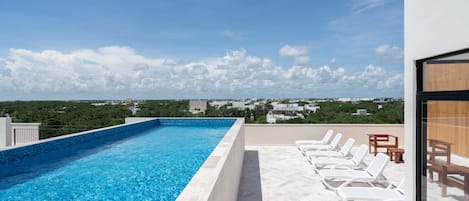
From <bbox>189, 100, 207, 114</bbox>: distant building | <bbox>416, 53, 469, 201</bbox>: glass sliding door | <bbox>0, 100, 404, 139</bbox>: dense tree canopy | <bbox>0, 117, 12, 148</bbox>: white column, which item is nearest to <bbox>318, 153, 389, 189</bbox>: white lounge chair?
<bbox>416, 53, 469, 201</bbox>: glass sliding door

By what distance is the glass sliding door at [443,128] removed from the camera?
9.00ft

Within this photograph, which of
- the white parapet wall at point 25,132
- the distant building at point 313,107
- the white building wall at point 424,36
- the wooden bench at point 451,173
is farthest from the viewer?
the distant building at point 313,107

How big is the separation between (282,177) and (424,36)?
3.88m

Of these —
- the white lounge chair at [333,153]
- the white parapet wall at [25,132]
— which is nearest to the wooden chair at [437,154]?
the white lounge chair at [333,153]

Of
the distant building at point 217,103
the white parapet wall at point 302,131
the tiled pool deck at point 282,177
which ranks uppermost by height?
the distant building at point 217,103

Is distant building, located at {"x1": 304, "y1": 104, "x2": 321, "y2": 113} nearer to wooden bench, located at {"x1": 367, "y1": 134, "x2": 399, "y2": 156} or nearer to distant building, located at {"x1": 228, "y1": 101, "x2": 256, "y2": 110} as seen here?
distant building, located at {"x1": 228, "y1": 101, "x2": 256, "y2": 110}

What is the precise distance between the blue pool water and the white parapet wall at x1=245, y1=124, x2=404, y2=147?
190 centimetres

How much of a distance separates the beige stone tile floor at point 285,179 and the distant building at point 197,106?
6.17 metres

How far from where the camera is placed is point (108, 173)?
604 cm

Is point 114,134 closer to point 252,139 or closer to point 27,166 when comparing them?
point 27,166

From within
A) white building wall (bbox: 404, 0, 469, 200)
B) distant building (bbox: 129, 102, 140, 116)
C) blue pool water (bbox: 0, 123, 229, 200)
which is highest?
white building wall (bbox: 404, 0, 469, 200)

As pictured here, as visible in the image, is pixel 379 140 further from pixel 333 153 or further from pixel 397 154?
pixel 333 153

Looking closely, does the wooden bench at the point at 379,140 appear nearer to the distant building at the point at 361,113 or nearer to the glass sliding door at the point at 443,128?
the distant building at the point at 361,113

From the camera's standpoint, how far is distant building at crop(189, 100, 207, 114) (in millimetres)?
14616
